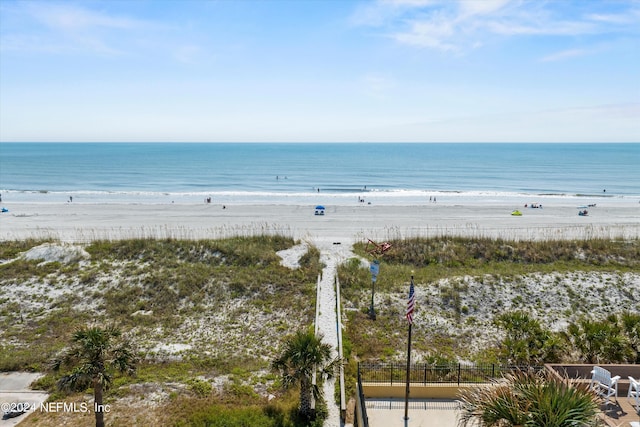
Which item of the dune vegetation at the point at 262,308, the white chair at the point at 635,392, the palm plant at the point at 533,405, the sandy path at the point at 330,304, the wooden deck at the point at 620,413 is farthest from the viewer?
the dune vegetation at the point at 262,308

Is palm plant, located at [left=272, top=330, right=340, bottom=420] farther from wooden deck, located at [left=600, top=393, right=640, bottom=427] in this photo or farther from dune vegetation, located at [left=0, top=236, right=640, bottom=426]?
wooden deck, located at [left=600, top=393, right=640, bottom=427]

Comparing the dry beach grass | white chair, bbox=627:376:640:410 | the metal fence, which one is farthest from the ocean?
white chair, bbox=627:376:640:410

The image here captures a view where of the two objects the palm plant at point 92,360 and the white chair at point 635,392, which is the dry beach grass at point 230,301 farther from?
the white chair at point 635,392

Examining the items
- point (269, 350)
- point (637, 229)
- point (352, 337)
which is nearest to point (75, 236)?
point (269, 350)

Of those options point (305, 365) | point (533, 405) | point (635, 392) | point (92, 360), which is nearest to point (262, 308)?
point (305, 365)

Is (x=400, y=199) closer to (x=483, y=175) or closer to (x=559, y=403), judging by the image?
(x=483, y=175)

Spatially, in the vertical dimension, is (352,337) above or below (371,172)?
below

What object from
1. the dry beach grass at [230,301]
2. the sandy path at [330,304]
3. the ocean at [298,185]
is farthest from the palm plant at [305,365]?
the ocean at [298,185]
